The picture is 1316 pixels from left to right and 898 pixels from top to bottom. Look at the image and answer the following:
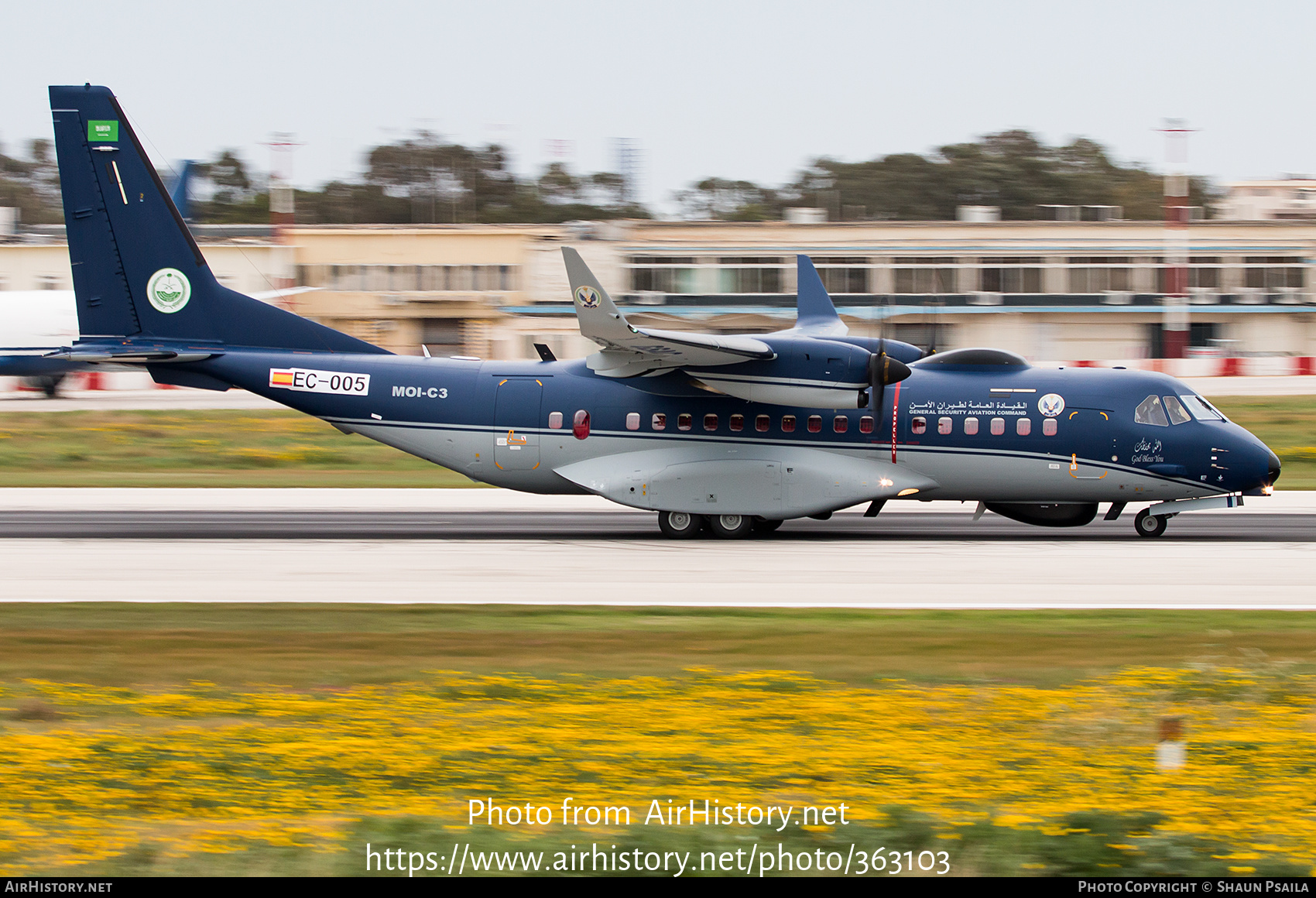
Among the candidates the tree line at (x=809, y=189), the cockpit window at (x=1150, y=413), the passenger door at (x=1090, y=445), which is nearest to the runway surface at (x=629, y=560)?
the passenger door at (x=1090, y=445)

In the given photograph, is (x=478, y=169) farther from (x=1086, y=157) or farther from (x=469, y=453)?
(x=469, y=453)

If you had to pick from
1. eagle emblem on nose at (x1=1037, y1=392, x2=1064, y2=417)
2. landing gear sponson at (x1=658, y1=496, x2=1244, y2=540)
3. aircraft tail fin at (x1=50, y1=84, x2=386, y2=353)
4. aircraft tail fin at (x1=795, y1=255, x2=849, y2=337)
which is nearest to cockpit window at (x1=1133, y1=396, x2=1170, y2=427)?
eagle emblem on nose at (x1=1037, y1=392, x2=1064, y2=417)

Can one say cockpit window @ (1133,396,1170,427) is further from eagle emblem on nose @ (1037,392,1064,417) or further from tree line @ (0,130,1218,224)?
tree line @ (0,130,1218,224)

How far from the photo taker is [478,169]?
11400 cm

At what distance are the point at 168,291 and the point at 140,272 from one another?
57 cm

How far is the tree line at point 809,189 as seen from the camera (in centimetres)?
11112

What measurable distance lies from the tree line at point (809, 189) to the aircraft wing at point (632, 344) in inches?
3545

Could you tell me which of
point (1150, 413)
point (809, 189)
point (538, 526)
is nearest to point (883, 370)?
point (1150, 413)

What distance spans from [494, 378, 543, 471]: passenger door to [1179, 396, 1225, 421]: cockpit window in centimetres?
1042

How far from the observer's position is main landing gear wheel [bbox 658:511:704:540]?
2073cm

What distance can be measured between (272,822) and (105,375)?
56.5m

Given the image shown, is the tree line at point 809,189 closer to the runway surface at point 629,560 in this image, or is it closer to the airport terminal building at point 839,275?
the airport terminal building at point 839,275

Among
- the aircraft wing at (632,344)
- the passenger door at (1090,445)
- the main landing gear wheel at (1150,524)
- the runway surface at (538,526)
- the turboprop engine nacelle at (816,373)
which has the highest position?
the aircraft wing at (632,344)

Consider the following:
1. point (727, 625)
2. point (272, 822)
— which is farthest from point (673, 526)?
point (272, 822)
